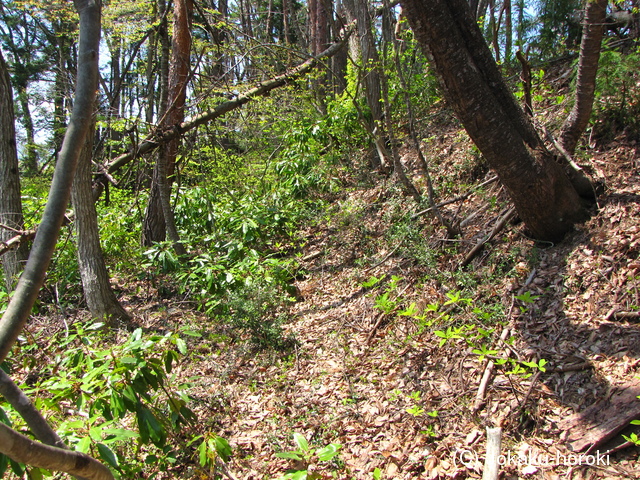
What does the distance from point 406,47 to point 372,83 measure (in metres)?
2.25

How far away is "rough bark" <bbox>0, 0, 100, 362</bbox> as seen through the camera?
87cm

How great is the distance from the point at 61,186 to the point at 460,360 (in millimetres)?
3345

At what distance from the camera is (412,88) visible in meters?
6.99

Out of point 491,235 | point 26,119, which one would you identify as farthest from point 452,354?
point 26,119

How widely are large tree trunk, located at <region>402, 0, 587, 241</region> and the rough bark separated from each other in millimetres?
2945

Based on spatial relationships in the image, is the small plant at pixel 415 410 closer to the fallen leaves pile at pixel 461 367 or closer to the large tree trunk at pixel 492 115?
the fallen leaves pile at pixel 461 367

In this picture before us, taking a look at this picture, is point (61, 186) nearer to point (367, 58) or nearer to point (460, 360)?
point (460, 360)

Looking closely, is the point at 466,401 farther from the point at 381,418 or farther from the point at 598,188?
the point at 598,188

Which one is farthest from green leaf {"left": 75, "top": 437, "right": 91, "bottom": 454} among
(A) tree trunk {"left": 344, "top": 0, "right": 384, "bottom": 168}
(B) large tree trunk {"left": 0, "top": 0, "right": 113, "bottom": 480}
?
(A) tree trunk {"left": 344, "top": 0, "right": 384, "bottom": 168}

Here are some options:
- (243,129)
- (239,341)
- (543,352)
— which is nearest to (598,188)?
(543,352)

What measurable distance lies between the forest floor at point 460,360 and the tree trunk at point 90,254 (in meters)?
1.64

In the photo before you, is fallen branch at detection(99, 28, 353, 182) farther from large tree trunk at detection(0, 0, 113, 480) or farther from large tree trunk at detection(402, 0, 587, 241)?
large tree trunk at detection(0, 0, 113, 480)

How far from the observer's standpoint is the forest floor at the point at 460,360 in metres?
2.82

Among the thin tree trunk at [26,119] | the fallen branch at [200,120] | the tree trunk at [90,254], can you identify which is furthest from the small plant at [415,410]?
the thin tree trunk at [26,119]
